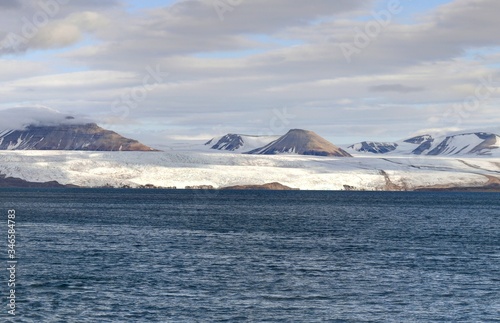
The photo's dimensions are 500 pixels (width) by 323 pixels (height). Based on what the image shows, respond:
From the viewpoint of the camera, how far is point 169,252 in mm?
59562

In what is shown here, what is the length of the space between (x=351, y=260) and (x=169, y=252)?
13.7m

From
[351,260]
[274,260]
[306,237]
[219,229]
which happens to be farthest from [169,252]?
[219,229]

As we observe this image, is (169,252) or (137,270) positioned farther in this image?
(169,252)

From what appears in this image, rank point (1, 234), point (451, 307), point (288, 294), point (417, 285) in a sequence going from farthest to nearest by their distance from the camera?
point (1, 234) → point (417, 285) → point (288, 294) → point (451, 307)

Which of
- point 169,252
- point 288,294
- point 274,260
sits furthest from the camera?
point 169,252

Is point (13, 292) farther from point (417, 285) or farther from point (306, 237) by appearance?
point (306, 237)

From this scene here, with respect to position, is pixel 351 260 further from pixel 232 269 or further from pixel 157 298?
pixel 157 298

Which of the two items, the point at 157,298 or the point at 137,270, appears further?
the point at 137,270

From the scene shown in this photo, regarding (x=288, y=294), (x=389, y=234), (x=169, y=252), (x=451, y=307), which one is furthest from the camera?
(x=389, y=234)

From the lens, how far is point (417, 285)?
44.8m

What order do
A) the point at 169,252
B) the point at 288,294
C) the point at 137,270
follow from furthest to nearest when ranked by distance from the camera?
the point at 169,252, the point at 137,270, the point at 288,294

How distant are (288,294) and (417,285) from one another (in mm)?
8150

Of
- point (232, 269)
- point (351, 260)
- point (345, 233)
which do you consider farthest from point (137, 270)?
point (345, 233)

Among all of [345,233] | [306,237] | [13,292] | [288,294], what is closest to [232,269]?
[288,294]
